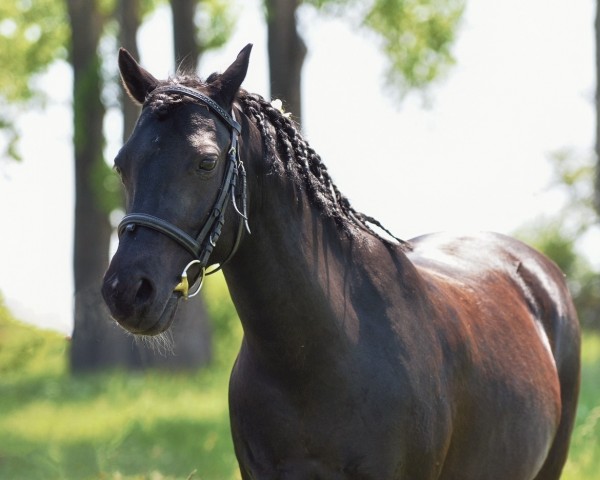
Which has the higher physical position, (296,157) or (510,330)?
(296,157)

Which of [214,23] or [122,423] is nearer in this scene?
[122,423]

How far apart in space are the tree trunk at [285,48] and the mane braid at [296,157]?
825cm

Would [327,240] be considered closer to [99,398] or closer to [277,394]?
[277,394]

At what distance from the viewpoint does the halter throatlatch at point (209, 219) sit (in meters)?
3.29

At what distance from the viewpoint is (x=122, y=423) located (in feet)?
36.4

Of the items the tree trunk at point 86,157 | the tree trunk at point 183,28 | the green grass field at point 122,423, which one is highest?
the tree trunk at point 183,28

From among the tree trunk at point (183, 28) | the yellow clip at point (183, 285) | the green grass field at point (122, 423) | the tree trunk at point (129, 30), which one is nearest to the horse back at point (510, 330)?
the yellow clip at point (183, 285)

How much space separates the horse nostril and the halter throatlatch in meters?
0.11

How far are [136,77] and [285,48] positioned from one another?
8.72 meters

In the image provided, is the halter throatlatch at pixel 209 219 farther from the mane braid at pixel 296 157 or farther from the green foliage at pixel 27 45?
the green foliage at pixel 27 45

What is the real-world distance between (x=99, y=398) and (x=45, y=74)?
7.96 m

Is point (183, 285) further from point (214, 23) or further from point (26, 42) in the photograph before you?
point (26, 42)

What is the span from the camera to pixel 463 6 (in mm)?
15414

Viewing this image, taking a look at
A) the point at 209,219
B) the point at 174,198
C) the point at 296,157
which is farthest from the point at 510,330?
the point at 174,198
